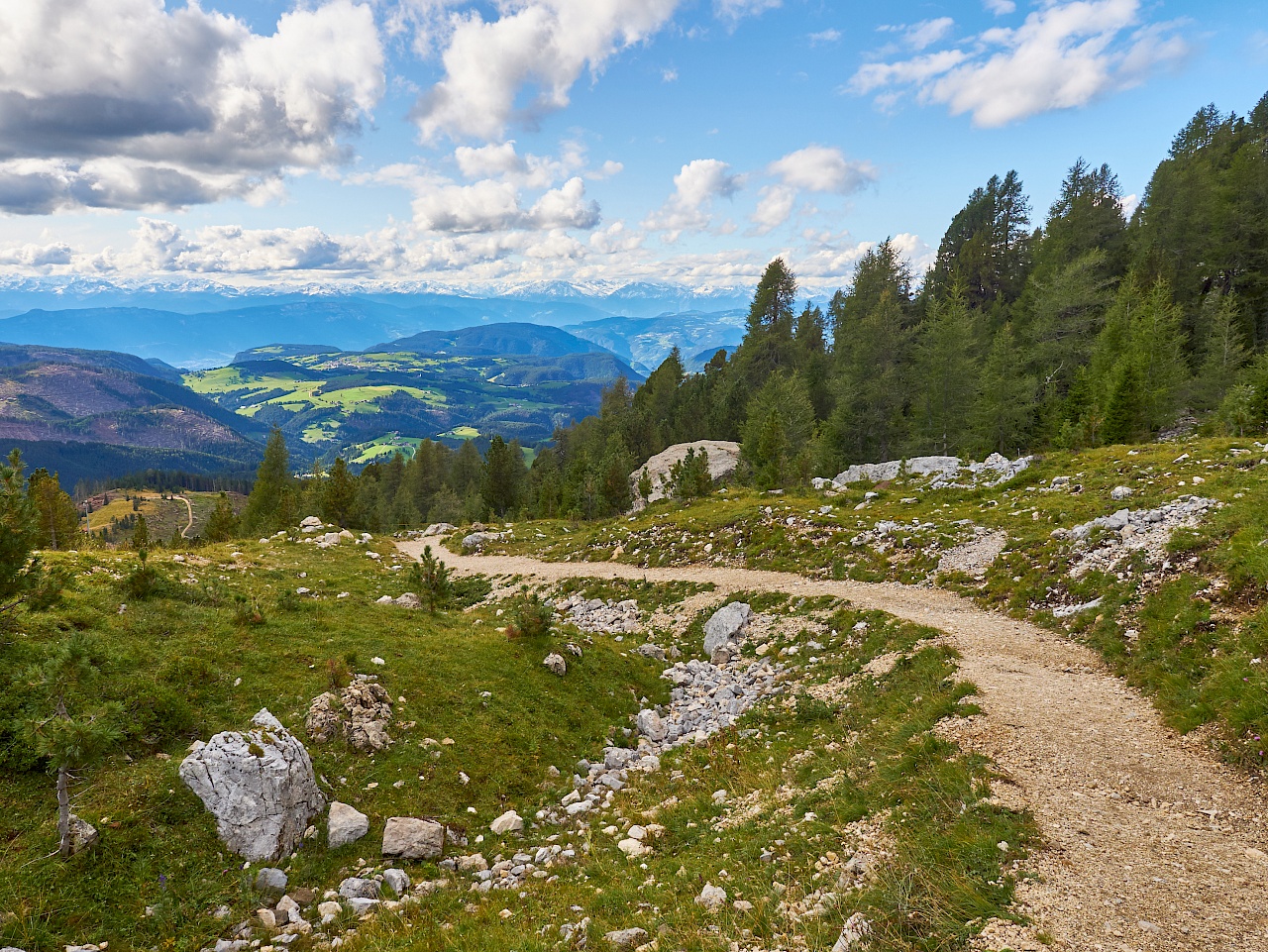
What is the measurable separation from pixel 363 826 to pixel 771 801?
322 inches

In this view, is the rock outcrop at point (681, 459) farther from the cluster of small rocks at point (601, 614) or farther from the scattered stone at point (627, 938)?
the scattered stone at point (627, 938)

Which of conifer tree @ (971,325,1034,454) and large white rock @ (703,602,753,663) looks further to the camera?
conifer tree @ (971,325,1034,454)

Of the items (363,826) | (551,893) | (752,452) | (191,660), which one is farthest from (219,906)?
(752,452)

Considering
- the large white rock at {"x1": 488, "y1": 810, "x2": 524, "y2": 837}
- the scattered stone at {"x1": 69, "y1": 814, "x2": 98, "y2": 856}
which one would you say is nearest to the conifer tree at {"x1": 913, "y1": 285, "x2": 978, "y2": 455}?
the large white rock at {"x1": 488, "y1": 810, "x2": 524, "y2": 837}

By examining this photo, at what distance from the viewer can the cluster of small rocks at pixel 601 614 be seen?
26.5m

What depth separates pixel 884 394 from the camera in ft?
209

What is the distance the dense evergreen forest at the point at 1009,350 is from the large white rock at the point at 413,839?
141 feet

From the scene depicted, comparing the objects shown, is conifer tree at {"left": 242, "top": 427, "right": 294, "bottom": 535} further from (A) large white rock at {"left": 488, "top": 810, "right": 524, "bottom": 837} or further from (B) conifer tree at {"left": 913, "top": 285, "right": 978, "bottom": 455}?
(B) conifer tree at {"left": 913, "top": 285, "right": 978, "bottom": 455}

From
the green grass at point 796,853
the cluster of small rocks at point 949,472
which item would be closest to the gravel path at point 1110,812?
the green grass at point 796,853

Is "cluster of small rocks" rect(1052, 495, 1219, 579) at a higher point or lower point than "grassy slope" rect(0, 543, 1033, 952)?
higher

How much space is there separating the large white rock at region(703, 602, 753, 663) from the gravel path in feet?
28.9

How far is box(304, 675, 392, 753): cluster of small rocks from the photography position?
12875 millimetres

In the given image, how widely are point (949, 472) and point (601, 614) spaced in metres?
25.7

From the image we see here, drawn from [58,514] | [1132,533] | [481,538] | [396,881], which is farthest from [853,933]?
[58,514]
